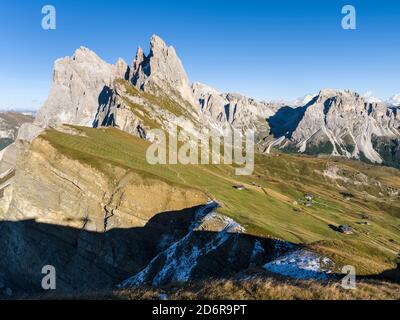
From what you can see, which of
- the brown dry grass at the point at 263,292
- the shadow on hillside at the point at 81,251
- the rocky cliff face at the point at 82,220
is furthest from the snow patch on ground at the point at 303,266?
the rocky cliff face at the point at 82,220

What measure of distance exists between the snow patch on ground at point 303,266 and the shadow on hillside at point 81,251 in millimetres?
32289

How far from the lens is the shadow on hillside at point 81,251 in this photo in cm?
7006

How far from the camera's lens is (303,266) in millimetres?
31797

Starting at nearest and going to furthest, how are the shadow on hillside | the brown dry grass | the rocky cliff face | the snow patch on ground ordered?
the brown dry grass < the snow patch on ground < the shadow on hillside < the rocky cliff face

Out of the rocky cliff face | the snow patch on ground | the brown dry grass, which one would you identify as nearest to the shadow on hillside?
the rocky cliff face

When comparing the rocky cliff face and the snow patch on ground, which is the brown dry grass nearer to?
the snow patch on ground

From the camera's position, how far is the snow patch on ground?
30.0 metres

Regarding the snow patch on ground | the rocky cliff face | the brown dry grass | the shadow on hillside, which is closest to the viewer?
the brown dry grass

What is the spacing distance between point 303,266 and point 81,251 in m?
55.7

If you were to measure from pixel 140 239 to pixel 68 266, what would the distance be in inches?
689

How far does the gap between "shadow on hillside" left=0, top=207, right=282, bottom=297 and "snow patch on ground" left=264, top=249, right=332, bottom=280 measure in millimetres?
32289

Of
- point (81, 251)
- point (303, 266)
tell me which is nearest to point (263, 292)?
point (303, 266)

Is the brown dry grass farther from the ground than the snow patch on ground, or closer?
farther from the ground

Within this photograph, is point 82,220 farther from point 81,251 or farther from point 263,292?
point 263,292
